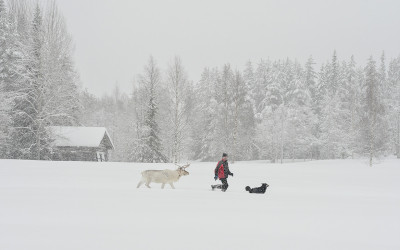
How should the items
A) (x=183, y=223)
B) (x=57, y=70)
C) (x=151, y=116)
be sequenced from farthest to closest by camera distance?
(x=151, y=116)
(x=57, y=70)
(x=183, y=223)

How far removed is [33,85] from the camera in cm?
3134

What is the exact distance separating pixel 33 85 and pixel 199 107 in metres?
35.6

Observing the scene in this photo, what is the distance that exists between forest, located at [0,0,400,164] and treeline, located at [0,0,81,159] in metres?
0.10

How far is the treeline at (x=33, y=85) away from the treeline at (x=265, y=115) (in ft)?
35.5

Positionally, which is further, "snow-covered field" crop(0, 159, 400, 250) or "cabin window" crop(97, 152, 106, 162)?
"cabin window" crop(97, 152, 106, 162)

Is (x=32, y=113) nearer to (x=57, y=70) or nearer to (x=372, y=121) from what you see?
(x=57, y=70)

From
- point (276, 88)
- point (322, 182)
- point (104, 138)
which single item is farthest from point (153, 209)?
point (276, 88)

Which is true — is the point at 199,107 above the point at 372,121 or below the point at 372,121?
above

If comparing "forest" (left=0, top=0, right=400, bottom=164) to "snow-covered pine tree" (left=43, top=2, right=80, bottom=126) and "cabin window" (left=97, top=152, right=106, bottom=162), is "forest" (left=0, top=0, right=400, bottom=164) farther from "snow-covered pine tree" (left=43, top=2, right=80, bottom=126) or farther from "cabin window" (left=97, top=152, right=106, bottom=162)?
"cabin window" (left=97, top=152, right=106, bottom=162)

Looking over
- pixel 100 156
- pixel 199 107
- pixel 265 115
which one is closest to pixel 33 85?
pixel 100 156

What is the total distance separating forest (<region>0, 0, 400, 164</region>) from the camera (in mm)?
32094

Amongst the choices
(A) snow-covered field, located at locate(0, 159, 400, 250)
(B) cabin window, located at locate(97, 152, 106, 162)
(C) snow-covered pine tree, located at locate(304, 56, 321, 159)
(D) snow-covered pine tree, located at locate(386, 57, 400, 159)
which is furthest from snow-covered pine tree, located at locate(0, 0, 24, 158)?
(D) snow-covered pine tree, located at locate(386, 57, 400, 159)

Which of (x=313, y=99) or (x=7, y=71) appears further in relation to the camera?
(x=313, y=99)

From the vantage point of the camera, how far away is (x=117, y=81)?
8650cm
